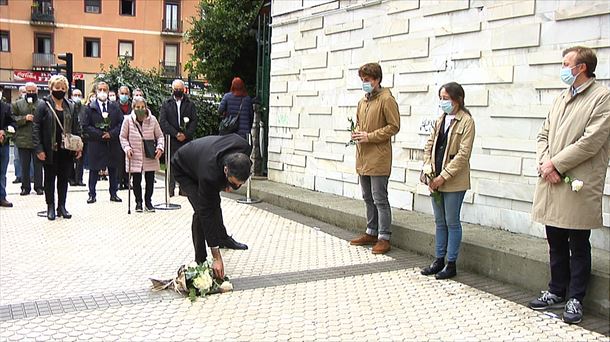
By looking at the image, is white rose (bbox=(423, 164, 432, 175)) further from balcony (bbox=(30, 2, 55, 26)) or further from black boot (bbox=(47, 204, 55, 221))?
balcony (bbox=(30, 2, 55, 26))

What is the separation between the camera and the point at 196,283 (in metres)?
4.61

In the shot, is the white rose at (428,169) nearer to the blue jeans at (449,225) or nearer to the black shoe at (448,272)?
the blue jeans at (449,225)

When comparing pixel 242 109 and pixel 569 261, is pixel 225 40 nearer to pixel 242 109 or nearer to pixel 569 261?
pixel 242 109

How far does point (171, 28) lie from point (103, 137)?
32331 mm

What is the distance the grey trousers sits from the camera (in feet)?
19.4

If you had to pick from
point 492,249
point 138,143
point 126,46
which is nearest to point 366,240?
point 492,249

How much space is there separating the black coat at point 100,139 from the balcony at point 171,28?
31.6m

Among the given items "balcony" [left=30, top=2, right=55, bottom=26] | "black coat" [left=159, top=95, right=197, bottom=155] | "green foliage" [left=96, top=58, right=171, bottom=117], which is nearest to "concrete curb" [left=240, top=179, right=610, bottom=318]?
"black coat" [left=159, top=95, right=197, bottom=155]

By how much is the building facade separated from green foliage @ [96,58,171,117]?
21.3 m

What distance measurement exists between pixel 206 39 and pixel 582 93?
1133 centimetres

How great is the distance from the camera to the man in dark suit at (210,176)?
421 centimetres

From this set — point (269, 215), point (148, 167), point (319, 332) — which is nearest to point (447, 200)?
point (319, 332)

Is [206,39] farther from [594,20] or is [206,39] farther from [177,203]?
[594,20]

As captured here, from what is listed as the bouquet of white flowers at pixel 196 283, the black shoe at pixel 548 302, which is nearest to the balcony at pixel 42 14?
the bouquet of white flowers at pixel 196 283
